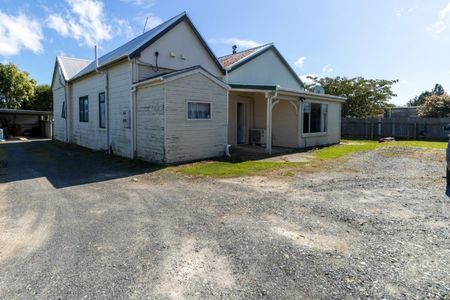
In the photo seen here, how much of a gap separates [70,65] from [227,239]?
2039cm

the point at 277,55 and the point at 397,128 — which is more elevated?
the point at 277,55

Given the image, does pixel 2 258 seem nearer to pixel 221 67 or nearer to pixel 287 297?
pixel 287 297

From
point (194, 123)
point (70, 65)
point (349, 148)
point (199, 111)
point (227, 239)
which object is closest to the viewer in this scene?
point (227, 239)

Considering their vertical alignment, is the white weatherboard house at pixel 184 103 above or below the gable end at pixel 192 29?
below

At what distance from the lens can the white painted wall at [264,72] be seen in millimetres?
15828

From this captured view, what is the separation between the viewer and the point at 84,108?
16781mm

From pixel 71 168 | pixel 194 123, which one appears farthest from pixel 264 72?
pixel 71 168

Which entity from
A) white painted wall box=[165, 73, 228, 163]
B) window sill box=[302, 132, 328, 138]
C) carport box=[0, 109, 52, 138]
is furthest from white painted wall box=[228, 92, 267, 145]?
carport box=[0, 109, 52, 138]

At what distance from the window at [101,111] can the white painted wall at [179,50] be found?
12.4 feet

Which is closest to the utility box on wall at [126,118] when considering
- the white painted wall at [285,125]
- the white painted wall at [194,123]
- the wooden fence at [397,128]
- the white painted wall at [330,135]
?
the white painted wall at [194,123]

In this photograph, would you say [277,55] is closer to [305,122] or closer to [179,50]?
[305,122]

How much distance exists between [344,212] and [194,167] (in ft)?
17.7

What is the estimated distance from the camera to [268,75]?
17516mm

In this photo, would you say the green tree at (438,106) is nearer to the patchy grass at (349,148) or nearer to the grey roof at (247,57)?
the patchy grass at (349,148)
